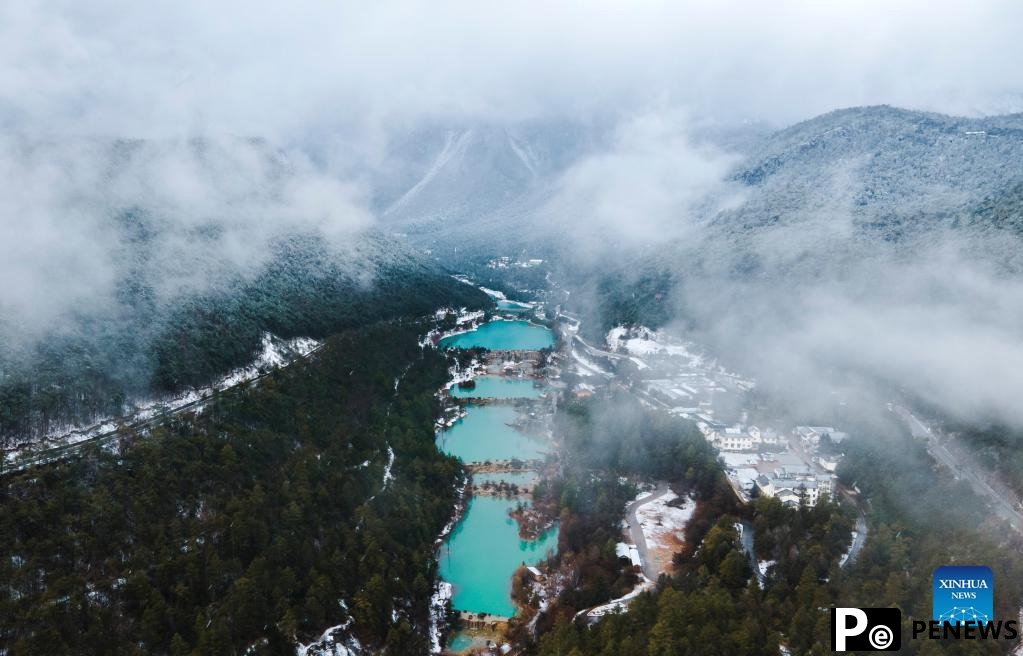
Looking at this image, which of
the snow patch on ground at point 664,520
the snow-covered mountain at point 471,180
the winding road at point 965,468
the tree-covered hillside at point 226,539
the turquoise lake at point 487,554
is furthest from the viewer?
the snow-covered mountain at point 471,180

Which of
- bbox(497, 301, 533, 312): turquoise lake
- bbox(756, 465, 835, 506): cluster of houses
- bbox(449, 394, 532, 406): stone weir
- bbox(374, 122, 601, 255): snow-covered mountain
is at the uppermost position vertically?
bbox(374, 122, 601, 255): snow-covered mountain

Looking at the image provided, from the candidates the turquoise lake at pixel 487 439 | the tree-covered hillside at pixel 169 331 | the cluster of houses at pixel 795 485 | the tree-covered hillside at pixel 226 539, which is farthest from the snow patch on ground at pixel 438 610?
the tree-covered hillside at pixel 169 331

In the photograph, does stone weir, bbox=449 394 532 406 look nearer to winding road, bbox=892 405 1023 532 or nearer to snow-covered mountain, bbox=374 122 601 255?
winding road, bbox=892 405 1023 532

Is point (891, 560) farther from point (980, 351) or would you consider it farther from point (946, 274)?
point (946, 274)

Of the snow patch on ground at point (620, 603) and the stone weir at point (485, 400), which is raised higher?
the stone weir at point (485, 400)

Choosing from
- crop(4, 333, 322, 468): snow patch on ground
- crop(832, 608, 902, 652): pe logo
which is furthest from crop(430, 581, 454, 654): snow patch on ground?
crop(4, 333, 322, 468): snow patch on ground

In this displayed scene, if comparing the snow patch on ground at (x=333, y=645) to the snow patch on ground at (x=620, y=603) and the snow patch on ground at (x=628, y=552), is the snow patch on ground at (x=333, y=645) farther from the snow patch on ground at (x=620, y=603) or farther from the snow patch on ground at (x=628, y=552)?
the snow patch on ground at (x=628, y=552)

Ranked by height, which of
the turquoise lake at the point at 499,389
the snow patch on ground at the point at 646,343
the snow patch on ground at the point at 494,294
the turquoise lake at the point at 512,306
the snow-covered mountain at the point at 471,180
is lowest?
the turquoise lake at the point at 499,389
